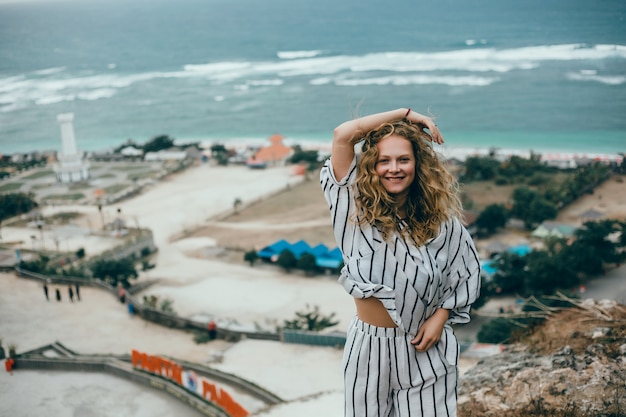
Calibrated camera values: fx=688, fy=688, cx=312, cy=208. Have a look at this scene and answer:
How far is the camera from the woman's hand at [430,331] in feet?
10.0

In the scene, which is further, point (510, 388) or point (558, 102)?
point (558, 102)

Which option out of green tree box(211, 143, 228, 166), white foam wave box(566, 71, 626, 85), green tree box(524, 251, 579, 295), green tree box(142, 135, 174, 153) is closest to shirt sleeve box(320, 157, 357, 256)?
white foam wave box(566, 71, 626, 85)

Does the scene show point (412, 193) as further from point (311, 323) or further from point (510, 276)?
point (510, 276)

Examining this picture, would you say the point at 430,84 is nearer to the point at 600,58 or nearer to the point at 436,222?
the point at 600,58

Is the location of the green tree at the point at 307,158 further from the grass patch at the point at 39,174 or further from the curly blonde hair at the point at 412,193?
the curly blonde hair at the point at 412,193

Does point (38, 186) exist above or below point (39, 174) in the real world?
below

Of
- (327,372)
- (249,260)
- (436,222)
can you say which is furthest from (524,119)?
(436,222)

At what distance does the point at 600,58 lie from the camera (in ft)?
47.8

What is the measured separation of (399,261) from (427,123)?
0.62 m

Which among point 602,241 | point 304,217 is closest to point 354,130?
point 602,241

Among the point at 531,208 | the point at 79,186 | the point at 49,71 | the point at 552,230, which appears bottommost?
the point at 552,230

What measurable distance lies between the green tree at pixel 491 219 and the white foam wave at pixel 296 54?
173 ft

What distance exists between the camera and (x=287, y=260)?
20.2 metres

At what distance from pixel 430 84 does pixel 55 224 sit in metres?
31.8
